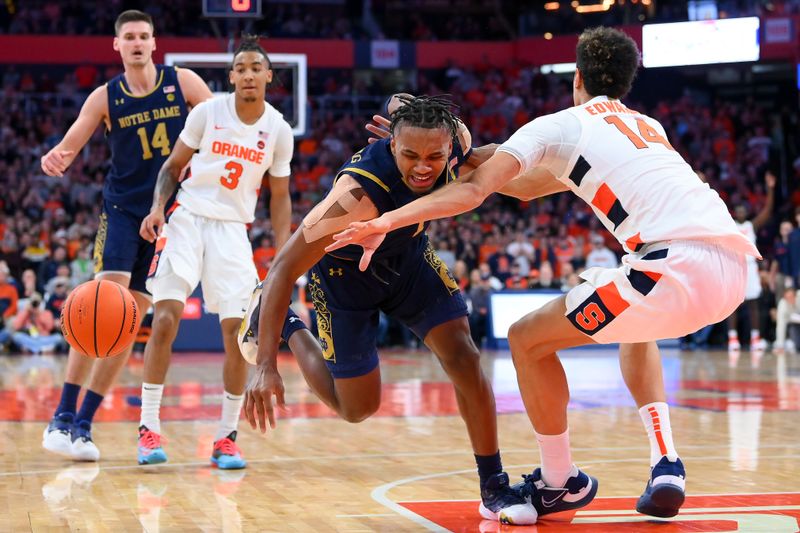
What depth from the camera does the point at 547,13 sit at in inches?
1126

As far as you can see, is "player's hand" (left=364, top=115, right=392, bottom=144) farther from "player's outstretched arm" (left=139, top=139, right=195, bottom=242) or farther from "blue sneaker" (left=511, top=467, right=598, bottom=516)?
"player's outstretched arm" (left=139, top=139, right=195, bottom=242)

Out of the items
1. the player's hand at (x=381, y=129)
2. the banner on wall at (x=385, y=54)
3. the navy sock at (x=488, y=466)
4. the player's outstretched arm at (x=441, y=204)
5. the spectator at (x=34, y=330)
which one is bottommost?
the spectator at (x=34, y=330)

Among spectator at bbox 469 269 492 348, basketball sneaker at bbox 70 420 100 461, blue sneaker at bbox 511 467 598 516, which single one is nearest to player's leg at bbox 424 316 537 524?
blue sneaker at bbox 511 467 598 516

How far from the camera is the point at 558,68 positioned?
2906 centimetres

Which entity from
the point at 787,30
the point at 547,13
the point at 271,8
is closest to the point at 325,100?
the point at 271,8

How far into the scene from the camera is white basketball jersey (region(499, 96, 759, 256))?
452 cm

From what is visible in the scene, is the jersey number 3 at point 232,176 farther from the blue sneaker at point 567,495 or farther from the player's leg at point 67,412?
the blue sneaker at point 567,495

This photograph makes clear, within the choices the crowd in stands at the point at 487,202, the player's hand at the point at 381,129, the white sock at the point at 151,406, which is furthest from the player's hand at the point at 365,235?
the crowd in stands at the point at 487,202

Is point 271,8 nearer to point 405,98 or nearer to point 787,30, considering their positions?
point 787,30

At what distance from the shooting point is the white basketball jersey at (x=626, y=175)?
4.52 metres

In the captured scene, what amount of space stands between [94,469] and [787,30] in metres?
22.4

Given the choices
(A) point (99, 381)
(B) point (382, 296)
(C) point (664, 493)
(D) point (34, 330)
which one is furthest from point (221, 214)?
(D) point (34, 330)

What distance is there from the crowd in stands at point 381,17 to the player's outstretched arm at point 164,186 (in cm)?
1825

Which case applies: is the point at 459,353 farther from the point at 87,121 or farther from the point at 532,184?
the point at 87,121
